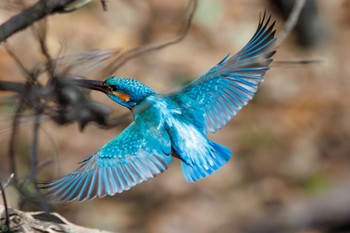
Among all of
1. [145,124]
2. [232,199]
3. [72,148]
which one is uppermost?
[72,148]

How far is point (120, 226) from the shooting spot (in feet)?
18.4

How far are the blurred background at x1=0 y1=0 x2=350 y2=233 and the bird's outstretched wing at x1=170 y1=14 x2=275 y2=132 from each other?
2192 mm

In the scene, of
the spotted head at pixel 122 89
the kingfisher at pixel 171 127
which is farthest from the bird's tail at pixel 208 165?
the spotted head at pixel 122 89

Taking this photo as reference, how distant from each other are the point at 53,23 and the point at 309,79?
2.02 metres

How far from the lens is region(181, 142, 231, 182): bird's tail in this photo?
282 cm

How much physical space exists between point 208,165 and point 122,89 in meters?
0.40

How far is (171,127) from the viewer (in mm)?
2867

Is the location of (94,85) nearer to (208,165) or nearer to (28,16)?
(28,16)

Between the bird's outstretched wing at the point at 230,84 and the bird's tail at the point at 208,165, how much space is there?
9 cm

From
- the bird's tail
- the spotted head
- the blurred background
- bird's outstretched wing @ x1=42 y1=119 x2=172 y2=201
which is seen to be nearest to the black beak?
the spotted head

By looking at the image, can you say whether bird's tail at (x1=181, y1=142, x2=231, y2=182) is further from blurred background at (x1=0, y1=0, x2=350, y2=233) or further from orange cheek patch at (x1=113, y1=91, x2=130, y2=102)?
blurred background at (x1=0, y1=0, x2=350, y2=233)

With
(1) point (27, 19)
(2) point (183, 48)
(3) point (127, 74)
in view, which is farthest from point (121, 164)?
(2) point (183, 48)

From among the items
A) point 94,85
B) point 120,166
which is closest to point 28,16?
point 94,85

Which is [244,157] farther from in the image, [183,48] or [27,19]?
[27,19]
